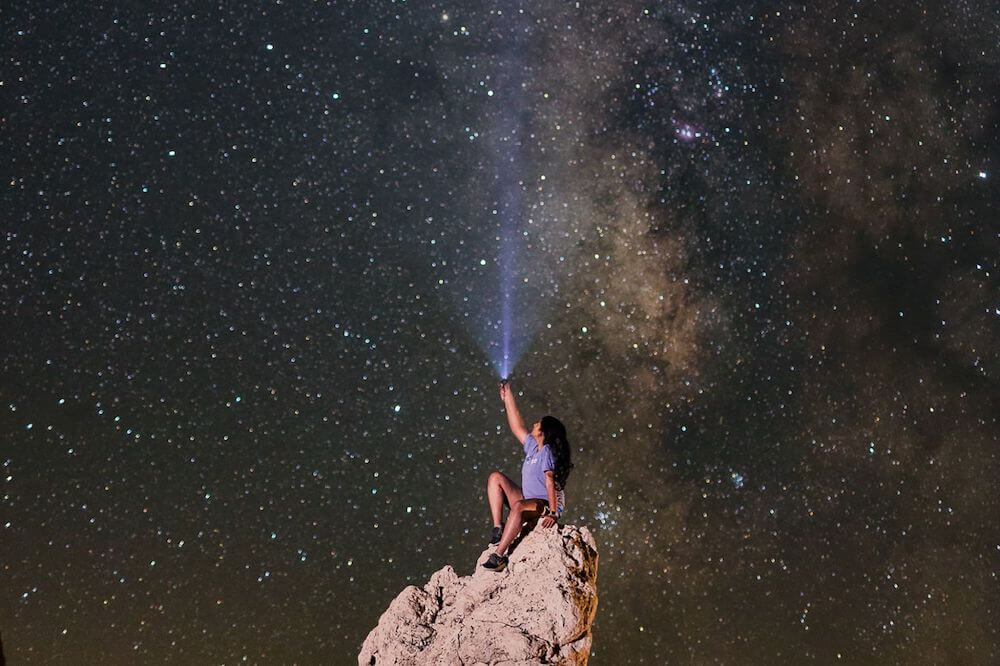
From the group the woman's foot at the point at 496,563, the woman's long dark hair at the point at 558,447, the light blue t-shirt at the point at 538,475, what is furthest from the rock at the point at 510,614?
the woman's long dark hair at the point at 558,447

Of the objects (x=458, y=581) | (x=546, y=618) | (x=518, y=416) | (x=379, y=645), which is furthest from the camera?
(x=518, y=416)

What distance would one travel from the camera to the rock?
6.17 metres

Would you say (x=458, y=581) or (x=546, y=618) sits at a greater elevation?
(x=458, y=581)

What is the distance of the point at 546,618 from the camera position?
20.4 feet

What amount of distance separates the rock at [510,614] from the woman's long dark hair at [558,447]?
23.2 inches

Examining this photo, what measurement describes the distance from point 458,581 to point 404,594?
1.60 ft

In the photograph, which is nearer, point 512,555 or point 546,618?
point 546,618

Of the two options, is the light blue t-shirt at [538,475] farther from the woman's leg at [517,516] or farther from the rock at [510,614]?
the rock at [510,614]

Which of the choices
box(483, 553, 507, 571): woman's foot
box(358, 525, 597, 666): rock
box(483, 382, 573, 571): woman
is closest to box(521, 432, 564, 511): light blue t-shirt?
box(483, 382, 573, 571): woman

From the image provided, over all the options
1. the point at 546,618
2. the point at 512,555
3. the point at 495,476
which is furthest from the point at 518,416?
the point at 546,618

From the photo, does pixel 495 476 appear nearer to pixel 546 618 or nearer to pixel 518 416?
pixel 518 416

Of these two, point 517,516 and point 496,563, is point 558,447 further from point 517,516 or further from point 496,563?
point 496,563

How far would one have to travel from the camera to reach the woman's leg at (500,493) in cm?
732

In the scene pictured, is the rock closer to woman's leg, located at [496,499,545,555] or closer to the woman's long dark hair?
woman's leg, located at [496,499,545,555]
